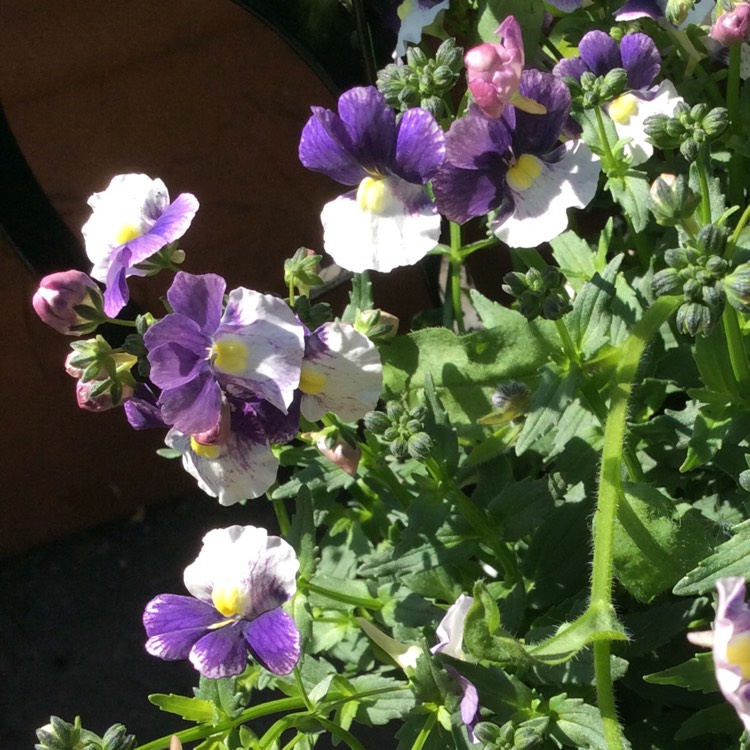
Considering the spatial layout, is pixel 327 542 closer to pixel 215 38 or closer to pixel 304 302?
pixel 304 302

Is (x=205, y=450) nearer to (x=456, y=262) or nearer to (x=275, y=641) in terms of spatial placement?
(x=275, y=641)

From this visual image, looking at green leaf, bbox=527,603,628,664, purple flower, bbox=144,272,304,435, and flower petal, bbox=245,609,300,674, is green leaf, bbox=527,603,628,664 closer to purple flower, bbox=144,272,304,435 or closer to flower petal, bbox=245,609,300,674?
flower petal, bbox=245,609,300,674

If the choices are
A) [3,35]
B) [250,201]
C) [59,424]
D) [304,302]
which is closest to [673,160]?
[304,302]

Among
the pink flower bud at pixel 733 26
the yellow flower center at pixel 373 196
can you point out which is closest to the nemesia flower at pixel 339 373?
the yellow flower center at pixel 373 196

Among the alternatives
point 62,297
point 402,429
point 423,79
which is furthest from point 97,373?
point 423,79

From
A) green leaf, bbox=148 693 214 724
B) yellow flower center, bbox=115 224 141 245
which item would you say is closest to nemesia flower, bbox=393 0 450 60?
yellow flower center, bbox=115 224 141 245

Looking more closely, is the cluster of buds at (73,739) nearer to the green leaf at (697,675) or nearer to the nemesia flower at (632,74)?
the green leaf at (697,675)
